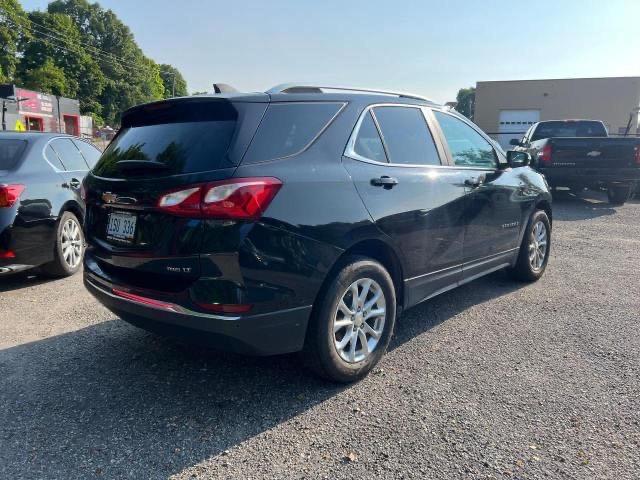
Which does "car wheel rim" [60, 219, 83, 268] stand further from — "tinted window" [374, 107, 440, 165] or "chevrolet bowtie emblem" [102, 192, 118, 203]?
"tinted window" [374, 107, 440, 165]

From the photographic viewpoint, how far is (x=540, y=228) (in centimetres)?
558

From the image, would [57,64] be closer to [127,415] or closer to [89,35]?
[89,35]

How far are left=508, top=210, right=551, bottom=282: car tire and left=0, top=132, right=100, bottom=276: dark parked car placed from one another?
16.0ft

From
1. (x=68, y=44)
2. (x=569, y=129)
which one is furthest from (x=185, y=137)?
(x=68, y=44)

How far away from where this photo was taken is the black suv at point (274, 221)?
2.62 m

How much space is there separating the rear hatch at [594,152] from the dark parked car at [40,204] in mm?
9711

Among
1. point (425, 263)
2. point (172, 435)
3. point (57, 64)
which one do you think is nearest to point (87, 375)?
point (172, 435)

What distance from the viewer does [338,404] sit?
3010 mm

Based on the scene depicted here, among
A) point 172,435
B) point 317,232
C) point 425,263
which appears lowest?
point 172,435

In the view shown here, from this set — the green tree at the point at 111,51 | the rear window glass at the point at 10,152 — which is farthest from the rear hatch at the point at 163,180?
the green tree at the point at 111,51

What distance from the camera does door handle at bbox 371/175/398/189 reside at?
327 cm

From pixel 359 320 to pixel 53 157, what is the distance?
4324mm

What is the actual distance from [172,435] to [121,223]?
1.24 metres

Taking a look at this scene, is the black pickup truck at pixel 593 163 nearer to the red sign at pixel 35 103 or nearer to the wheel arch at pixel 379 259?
the wheel arch at pixel 379 259
